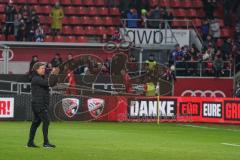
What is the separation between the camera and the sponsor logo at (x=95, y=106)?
3384cm

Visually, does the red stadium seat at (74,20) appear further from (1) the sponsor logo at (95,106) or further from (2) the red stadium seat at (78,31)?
(1) the sponsor logo at (95,106)

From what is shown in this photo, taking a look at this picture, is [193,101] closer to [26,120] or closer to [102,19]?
[26,120]

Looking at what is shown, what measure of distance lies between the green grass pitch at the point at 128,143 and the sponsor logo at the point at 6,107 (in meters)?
1.68

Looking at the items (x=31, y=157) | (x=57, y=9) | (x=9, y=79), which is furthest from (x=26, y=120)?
(x=31, y=157)

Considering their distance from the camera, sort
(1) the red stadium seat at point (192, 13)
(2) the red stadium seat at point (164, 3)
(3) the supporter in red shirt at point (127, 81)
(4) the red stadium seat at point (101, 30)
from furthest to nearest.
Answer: (2) the red stadium seat at point (164, 3) < (1) the red stadium seat at point (192, 13) < (4) the red stadium seat at point (101, 30) < (3) the supporter in red shirt at point (127, 81)

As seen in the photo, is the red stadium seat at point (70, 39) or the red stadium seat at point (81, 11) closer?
the red stadium seat at point (70, 39)

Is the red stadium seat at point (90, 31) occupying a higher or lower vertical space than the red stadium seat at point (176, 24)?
lower

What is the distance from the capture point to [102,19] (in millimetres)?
44438

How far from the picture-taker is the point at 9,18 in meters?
39.9

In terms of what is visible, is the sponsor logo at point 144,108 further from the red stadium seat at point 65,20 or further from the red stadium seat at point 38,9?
the red stadium seat at point 38,9

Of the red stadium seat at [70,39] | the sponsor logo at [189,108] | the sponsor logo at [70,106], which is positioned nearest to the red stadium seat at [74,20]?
the red stadium seat at [70,39]

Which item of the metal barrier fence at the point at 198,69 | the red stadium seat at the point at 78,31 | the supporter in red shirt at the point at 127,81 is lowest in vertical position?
the supporter in red shirt at the point at 127,81

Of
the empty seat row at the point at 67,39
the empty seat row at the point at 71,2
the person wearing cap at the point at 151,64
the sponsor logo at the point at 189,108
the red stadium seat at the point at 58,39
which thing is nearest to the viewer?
the sponsor logo at the point at 189,108

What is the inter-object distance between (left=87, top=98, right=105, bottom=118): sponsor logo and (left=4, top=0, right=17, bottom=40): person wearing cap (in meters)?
8.30
